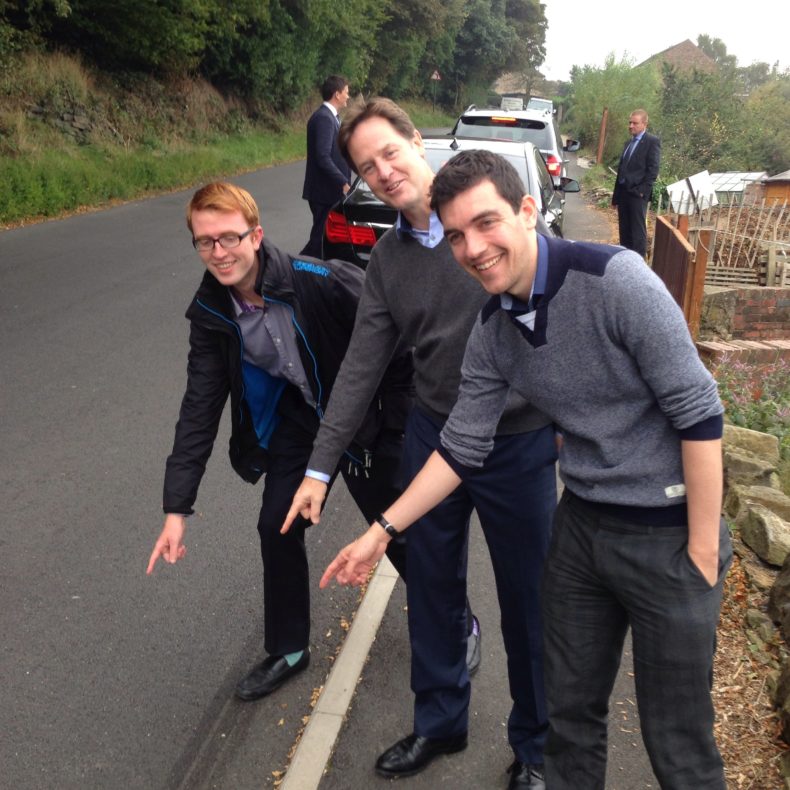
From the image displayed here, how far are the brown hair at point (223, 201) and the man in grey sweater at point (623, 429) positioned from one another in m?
0.99

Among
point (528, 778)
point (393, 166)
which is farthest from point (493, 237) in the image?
point (528, 778)

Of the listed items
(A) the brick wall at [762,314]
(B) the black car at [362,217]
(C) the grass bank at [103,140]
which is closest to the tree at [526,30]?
(C) the grass bank at [103,140]

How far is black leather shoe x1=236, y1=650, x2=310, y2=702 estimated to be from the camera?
133 inches

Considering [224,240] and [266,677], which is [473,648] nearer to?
[266,677]

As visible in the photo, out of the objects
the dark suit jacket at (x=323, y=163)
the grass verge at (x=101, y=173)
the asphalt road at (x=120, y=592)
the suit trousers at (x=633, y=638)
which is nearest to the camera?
the suit trousers at (x=633, y=638)

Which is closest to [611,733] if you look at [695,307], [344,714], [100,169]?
[344,714]

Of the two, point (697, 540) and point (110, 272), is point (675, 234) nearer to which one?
point (110, 272)

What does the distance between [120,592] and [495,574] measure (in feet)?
6.60

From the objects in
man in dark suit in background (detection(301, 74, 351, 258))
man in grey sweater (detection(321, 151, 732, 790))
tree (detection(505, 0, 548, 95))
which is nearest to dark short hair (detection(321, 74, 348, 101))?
man in dark suit in background (detection(301, 74, 351, 258))

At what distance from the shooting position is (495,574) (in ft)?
9.27

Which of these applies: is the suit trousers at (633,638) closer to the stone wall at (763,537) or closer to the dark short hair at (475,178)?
the dark short hair at (475,178)

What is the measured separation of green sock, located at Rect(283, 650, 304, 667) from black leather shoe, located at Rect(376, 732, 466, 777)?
0.61 meters

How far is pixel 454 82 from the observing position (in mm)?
57688

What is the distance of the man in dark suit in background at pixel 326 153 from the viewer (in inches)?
329
